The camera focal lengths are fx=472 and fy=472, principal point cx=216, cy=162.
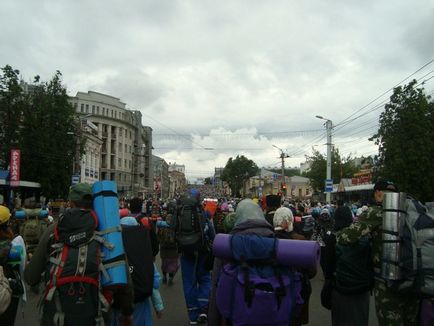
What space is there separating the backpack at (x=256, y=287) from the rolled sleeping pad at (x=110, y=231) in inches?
28.9

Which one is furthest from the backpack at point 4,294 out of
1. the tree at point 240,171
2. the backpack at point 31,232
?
the tree at point 240,171

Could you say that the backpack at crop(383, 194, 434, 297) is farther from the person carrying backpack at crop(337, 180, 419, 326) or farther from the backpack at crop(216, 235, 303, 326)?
the backpack at crop(216, 235, 303, 326)

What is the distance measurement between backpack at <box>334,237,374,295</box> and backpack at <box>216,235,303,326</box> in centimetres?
96

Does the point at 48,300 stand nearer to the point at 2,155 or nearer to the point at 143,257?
the point at 143,257

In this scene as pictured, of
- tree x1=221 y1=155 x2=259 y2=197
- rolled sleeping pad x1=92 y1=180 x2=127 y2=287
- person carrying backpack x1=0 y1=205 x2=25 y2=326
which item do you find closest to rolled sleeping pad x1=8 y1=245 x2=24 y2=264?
person carrying backpack x1=0 y1=205 x2=25 y2=326

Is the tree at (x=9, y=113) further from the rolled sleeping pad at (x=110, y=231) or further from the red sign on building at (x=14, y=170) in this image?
the rolled sleeping pad at (x=110, y=231)

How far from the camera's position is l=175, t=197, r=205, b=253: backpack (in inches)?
271

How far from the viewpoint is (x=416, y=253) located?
3.52 metres

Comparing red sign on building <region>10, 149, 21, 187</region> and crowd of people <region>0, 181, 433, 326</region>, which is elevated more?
red sign on building <region>10, 149, 21, 187</region>

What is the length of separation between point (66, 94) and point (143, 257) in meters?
39.5

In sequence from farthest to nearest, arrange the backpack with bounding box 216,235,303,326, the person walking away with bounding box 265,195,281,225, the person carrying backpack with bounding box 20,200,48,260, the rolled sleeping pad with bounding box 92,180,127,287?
the person carrying backpack with bounding box 20,200,48,260 → the person walking away with bounding box 265,195,281,225 → the rolled sleeping pad with bounding box 92,180,127,287 → the backpack with bounding box 216,235,303,326

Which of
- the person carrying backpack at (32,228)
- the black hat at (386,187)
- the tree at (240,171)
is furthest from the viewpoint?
the tree at (240,171)

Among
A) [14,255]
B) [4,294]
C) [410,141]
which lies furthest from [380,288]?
[410,141]

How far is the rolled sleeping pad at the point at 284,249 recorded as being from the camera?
3209mm
